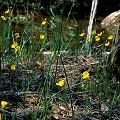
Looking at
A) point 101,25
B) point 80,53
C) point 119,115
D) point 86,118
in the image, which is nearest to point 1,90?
point 86,118

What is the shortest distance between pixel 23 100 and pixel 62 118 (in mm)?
409

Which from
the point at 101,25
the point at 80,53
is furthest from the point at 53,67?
the point at 101,25

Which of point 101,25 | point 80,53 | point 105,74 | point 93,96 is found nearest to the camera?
point 93,96

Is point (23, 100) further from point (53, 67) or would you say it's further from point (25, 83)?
point (53, 67)

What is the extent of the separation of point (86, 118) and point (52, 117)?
313mm

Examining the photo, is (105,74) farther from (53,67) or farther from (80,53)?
(80,53)

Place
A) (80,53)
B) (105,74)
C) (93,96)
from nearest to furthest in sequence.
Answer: (93,96), (105,74), (80,53)

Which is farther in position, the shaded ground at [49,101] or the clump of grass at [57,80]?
the clump of grass at [57,80]

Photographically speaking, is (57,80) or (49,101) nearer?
(49,101)

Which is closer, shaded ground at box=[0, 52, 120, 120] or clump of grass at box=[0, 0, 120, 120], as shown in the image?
shaded ground at box=[0, 52, 120, 120]

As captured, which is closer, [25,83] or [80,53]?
[25,83]

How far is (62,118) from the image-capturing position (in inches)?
112

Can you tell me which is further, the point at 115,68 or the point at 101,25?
the point at 101,25

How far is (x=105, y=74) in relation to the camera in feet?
12.2
